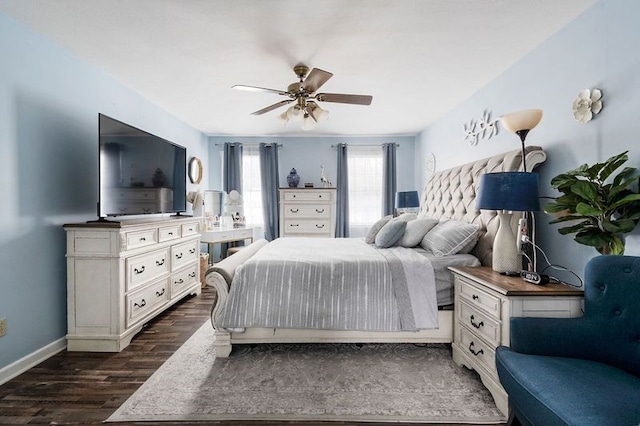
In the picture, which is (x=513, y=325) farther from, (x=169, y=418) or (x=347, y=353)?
(x=169, y=418)

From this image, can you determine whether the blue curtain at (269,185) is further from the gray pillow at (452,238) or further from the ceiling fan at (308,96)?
the gray pillow at (452,238)

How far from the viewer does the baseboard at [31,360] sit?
2.05 m

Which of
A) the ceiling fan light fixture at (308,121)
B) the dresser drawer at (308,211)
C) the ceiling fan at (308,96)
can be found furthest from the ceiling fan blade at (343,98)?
the dresser drawer at (308,211)

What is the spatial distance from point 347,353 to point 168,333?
177 cm

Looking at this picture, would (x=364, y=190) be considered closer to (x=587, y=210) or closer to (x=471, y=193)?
(x=471, y=193)

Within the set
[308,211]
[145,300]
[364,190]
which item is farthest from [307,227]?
[145,300]

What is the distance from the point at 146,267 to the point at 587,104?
3.84 metres

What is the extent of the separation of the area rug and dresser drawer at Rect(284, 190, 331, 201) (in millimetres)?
3100

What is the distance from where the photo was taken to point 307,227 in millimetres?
5309

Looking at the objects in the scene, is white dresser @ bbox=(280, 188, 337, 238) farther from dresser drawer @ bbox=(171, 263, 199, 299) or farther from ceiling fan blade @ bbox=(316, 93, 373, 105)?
ceiling fan blade @ bbox=(316, 93, 373, 105)

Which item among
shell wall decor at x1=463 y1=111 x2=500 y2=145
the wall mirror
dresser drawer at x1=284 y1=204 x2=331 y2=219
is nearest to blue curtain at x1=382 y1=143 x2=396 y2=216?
dresser drawer at x1=284 y1=204 x2=331 y2=219

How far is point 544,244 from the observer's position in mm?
2352

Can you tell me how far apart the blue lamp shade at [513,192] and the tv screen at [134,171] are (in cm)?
313

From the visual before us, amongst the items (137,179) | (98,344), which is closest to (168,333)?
(98,344)
